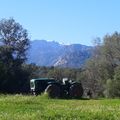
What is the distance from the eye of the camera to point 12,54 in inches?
2926

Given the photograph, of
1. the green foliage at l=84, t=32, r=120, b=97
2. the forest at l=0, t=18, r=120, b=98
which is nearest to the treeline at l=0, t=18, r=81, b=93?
the forest at l=0, t=18, r=120, b=98

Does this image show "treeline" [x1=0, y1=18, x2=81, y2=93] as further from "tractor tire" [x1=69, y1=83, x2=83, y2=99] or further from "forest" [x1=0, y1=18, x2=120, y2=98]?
"tractor tire" [x1=69, y1=83, x2=83, y2=99]

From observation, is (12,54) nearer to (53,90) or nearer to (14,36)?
(14,36)

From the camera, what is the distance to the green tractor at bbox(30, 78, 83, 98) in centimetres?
4128

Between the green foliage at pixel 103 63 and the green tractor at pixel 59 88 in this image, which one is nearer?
the green tractor at pixel 59 88

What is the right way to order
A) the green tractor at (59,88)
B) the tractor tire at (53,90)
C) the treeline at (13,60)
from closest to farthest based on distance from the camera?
1. the tractor tire at (53,90)
2. the green tractor at (59,88)
3. the treeline at (13,60)

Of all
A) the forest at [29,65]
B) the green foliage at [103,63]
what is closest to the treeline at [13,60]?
the forest at [29,65]

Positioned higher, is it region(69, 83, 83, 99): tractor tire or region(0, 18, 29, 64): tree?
region(0, 18, 29, 64): tree

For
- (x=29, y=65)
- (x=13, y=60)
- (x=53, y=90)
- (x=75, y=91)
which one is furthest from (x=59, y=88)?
(x=29, y=65)

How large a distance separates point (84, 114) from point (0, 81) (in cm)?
4617

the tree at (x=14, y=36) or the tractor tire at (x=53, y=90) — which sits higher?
the tree at (x=14, y=36)

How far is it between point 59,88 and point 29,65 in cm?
4246

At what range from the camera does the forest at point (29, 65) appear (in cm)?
6519

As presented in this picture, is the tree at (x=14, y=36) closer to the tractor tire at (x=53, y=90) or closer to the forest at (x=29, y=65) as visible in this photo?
the forest at (x=29, y=65)
